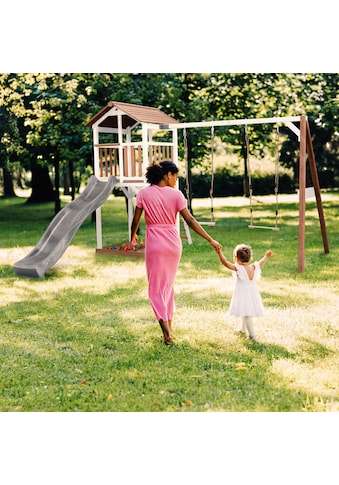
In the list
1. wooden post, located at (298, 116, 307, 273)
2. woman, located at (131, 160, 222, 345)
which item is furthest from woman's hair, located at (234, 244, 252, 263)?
wooden post, located at (298, 116, 307, 273)

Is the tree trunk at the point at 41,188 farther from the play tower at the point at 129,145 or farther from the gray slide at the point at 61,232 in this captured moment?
the gray slide at the point at 61,232

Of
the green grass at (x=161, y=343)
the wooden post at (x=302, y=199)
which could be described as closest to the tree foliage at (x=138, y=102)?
the green grass at (x=161, y=343)

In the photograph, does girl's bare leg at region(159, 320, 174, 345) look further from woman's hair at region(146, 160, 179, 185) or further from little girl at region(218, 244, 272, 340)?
woman's hair at region(146, 160, 179, 185)

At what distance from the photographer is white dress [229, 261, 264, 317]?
227 inches

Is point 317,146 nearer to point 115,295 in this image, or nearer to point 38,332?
point 115,295

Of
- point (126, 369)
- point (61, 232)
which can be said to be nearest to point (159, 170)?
point (126, 369)

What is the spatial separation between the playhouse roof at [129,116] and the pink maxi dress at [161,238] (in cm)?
618

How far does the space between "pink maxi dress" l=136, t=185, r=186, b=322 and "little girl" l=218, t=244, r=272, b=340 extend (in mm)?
541

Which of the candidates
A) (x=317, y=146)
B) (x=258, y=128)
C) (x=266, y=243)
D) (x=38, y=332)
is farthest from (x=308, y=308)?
(x=317, y=146)

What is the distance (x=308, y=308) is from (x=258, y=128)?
12.9 metres

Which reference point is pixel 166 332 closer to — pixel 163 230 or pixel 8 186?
pixel 163 230

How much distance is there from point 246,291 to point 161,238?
106 cm

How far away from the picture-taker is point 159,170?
5688 mm

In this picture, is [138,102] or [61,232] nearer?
[61,232]
